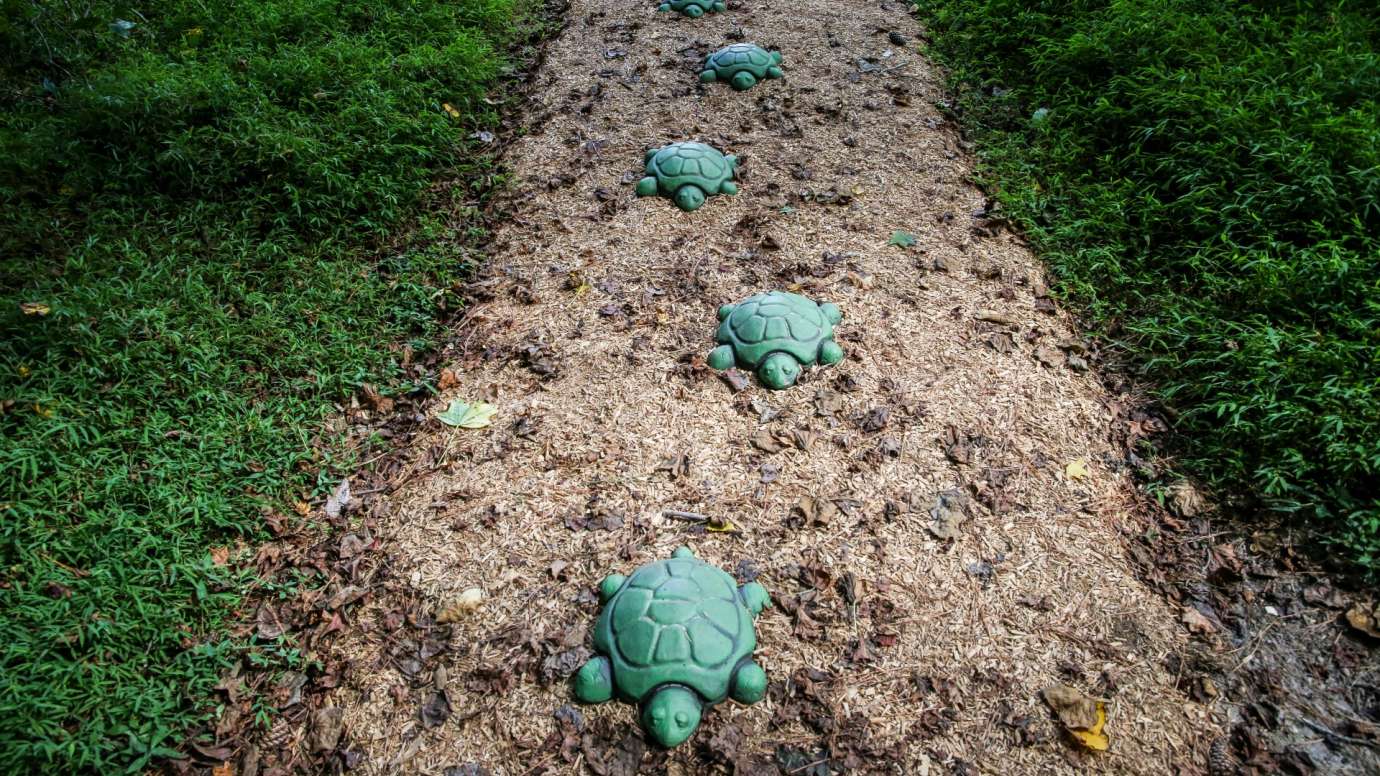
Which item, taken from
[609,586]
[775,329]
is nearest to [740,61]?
[775,329]

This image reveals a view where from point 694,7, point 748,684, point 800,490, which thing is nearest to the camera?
point 748,684

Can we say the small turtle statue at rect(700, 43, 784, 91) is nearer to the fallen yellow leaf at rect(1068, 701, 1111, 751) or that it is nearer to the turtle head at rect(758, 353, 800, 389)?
the turtle head at rect(758, 353, 800, 389)

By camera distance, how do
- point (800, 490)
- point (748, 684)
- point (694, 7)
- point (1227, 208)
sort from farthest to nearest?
1. point (694, 7)
2. point (1227, 208)
3. point (800, 490)
4. point (748, 684)

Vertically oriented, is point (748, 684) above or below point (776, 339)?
below

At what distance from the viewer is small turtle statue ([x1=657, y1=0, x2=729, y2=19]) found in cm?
670

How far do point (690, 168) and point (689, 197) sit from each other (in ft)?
0.64

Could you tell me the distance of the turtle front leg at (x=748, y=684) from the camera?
233 centimetres

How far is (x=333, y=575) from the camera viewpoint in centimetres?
278

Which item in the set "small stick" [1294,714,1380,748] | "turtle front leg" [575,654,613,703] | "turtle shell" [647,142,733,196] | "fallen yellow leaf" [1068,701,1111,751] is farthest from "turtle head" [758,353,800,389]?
"small stick" [1294,714,1380,748]

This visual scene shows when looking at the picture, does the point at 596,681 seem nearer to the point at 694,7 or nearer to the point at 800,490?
the point at 800,490

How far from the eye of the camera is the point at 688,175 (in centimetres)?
453

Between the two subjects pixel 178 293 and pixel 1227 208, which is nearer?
pixel 178 293

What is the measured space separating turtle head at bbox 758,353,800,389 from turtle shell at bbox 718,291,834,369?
0.03 meters

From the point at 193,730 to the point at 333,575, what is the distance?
0.63 meters
